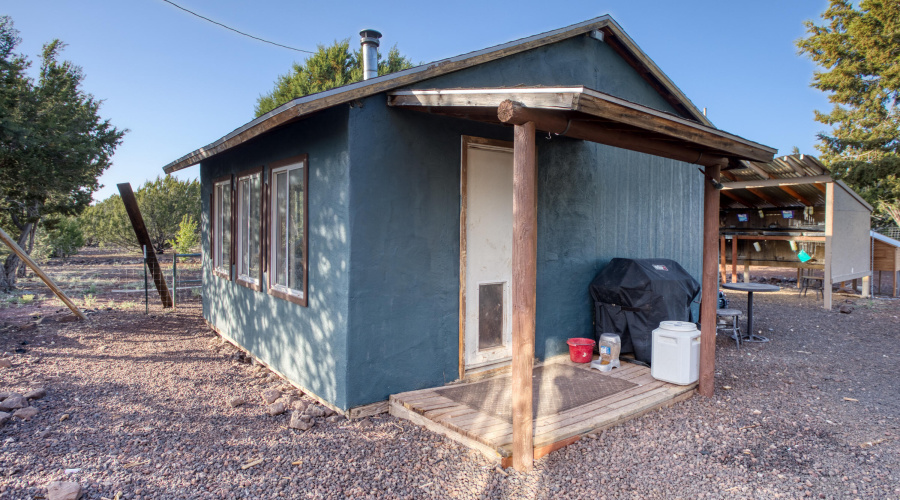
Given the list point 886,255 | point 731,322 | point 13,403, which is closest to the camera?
point 13,403

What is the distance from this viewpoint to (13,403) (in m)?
→ 4.13

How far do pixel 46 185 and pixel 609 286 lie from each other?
41.3ft

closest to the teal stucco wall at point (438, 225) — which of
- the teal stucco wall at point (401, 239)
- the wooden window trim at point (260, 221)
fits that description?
the teal stucco wall at point (401, 239)

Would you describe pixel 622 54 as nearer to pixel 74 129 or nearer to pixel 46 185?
pixel 46 185

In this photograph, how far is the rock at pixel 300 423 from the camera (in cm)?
379

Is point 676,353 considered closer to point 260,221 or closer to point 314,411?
point 314,411

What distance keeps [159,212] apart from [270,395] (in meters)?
20.5

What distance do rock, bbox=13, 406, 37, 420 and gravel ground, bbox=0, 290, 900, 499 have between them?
4 cm

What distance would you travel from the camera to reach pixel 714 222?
4637 mm

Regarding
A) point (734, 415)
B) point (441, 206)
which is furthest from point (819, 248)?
point (441, 206)

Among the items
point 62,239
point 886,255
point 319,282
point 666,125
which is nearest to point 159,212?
point 62,239

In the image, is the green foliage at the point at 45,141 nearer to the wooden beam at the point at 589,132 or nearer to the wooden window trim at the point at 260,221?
the wooden window trim at the point at 260,221

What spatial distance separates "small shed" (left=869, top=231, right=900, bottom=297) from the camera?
12750 millimetres

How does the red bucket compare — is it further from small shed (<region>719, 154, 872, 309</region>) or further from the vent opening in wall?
small shed (<region>719, 154, 872, 309</region>)
